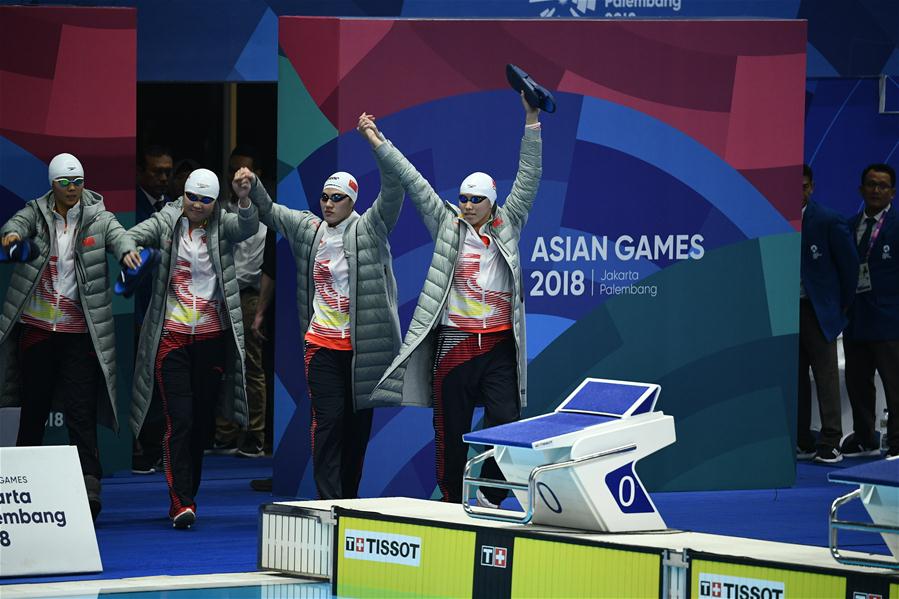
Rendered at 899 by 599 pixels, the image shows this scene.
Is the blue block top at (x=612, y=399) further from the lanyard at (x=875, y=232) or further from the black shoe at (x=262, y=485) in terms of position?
the lanyard at (x=875, y=232)

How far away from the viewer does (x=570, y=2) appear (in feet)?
40.6

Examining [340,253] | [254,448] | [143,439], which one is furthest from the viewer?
[254,448]

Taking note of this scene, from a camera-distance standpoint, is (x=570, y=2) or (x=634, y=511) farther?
(x=570, y=2)

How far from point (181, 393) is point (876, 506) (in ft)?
13.6

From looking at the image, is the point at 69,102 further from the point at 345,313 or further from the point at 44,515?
the point at 44,515

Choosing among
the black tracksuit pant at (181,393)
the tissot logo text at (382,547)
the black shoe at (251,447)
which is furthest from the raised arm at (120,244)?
the black shoe at (251,447)

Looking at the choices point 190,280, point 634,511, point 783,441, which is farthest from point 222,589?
point 783,441

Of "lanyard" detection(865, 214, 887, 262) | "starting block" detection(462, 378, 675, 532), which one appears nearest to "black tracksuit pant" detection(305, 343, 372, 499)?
"starting block" detection(462, 378, 675, 532)

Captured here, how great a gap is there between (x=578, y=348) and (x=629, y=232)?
761 mm

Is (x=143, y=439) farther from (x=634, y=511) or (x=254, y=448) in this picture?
(x=634, y=511)

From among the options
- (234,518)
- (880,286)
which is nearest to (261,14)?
(234,518)

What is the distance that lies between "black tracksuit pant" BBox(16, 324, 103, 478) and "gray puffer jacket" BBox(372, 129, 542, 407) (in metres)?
1.56

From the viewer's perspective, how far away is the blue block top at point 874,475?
6.05 meters

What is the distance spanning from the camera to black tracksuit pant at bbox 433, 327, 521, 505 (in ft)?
28.7
